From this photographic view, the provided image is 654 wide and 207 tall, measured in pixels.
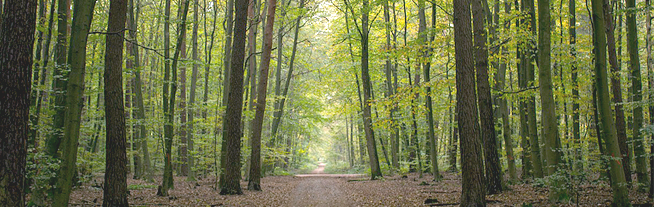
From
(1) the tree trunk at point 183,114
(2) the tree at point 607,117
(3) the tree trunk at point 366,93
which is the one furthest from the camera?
(1) the tree trunk at point 183,114

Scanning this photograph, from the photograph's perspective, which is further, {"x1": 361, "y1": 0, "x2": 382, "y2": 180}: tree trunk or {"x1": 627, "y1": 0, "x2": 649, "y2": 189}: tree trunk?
{"x1": 361, "y1": 0, "x2": 382, "y2": 180}: tree trunk

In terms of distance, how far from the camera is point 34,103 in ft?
29.4

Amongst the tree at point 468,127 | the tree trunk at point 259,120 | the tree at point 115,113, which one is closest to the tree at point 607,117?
the tree at point 468,127

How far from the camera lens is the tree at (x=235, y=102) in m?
11.7

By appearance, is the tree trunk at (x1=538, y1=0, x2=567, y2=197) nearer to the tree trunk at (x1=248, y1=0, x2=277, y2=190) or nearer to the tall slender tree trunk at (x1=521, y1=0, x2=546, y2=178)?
the tall slender tree trunk at (x1=521, y1=0, x2=546, y2=178)

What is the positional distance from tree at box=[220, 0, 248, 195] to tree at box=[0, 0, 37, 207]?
22.5 ft

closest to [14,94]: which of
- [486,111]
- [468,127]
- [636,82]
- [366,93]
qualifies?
[468,127]

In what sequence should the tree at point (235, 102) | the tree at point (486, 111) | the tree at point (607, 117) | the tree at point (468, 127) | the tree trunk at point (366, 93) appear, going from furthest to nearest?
the tree trunk at point (366, 93), the tree at point (235, 102), the tree at point (486, 111), the tree at point (468, 127), the tree at point (607, 117)

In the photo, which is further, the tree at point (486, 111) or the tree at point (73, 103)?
the tree at point (486, 111)

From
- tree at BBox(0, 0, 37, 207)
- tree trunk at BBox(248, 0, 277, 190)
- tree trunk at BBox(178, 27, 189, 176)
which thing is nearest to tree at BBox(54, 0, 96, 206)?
tree at BBox(0, 0, 37, 207)

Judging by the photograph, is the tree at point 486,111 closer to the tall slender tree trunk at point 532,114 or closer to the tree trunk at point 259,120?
the tall slender tree trunk at point 532,114

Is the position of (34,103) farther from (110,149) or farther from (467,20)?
(467,20)

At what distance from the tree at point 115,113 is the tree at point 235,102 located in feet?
13.3

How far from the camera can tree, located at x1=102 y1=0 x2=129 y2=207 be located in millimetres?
7555
